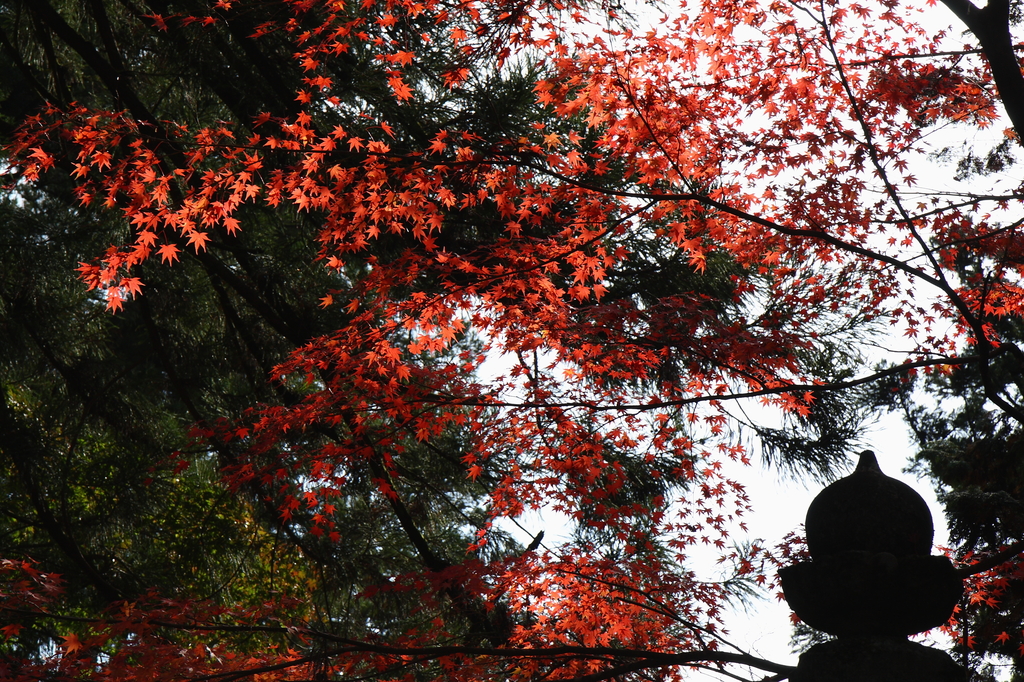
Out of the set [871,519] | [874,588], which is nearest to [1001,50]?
[871,519]

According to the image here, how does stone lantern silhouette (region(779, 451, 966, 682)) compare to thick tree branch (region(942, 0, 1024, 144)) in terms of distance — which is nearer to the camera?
stone lantern silhouette (region(779, 451, 966, 682))

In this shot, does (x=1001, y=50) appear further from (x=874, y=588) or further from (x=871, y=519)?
(x=874, y=588)

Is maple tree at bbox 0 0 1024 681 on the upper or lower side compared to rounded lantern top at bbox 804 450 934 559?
upper

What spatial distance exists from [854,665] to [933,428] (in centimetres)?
1441

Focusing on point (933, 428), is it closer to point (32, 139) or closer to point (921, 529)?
point (921, 529)

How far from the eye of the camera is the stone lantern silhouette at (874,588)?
2.74 m

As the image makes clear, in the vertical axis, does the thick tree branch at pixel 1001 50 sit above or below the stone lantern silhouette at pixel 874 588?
above

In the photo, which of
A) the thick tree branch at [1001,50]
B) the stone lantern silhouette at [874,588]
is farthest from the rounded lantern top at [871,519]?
the thick tree branch at [1001,50]

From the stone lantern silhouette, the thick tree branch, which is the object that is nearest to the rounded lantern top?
the stone lantern silhouette

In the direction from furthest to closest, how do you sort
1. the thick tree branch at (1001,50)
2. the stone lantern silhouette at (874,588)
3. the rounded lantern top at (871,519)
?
the thick tree branch at (1001,50), the rounded lantern top at (871,519), the stone lantern silhouette at (874,588)

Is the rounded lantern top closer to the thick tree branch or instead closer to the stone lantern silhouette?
the stone lantern silhouette

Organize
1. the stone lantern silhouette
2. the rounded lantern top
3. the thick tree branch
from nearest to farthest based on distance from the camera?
the stone lantern silhouette, the rounded lantern top, the thick tree branch

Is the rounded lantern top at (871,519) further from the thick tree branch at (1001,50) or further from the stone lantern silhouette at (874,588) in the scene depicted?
the thick tree branch at (1001,50)

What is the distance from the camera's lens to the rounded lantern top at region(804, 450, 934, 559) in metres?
2.87
